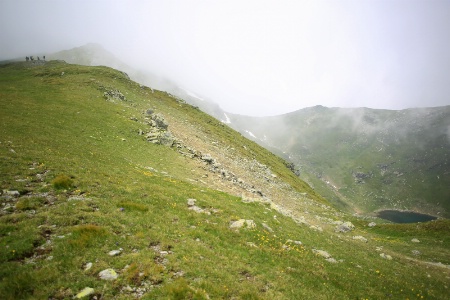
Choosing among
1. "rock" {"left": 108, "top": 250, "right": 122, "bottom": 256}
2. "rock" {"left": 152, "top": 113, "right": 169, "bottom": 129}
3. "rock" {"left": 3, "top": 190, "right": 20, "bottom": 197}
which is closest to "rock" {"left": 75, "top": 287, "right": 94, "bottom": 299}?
"rock" {"left": 108, "top": 250, "right": 122, "bottom": 256}

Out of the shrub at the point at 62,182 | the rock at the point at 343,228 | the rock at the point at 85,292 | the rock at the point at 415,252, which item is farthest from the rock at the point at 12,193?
the rock at the point at 415,252

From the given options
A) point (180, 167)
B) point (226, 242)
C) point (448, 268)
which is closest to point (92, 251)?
point (226, 242)

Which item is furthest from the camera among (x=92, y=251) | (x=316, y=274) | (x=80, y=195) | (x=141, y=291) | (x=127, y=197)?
(x=127, y=197)

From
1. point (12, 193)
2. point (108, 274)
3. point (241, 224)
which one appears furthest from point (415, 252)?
point (12, 193)

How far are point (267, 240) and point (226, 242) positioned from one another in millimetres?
3983

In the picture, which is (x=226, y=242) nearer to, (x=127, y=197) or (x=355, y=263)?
(x=127, y=197)

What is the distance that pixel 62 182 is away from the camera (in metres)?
18.7

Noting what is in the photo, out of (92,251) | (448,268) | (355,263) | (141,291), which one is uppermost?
(92,251)

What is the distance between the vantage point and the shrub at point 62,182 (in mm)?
18453

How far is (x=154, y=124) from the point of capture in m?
52.9

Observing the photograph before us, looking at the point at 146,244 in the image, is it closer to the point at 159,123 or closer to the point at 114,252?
the point at 114,252

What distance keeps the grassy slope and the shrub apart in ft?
1.88

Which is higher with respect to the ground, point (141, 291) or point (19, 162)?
point (19, 162)

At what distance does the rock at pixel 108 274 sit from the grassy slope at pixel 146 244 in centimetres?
26
